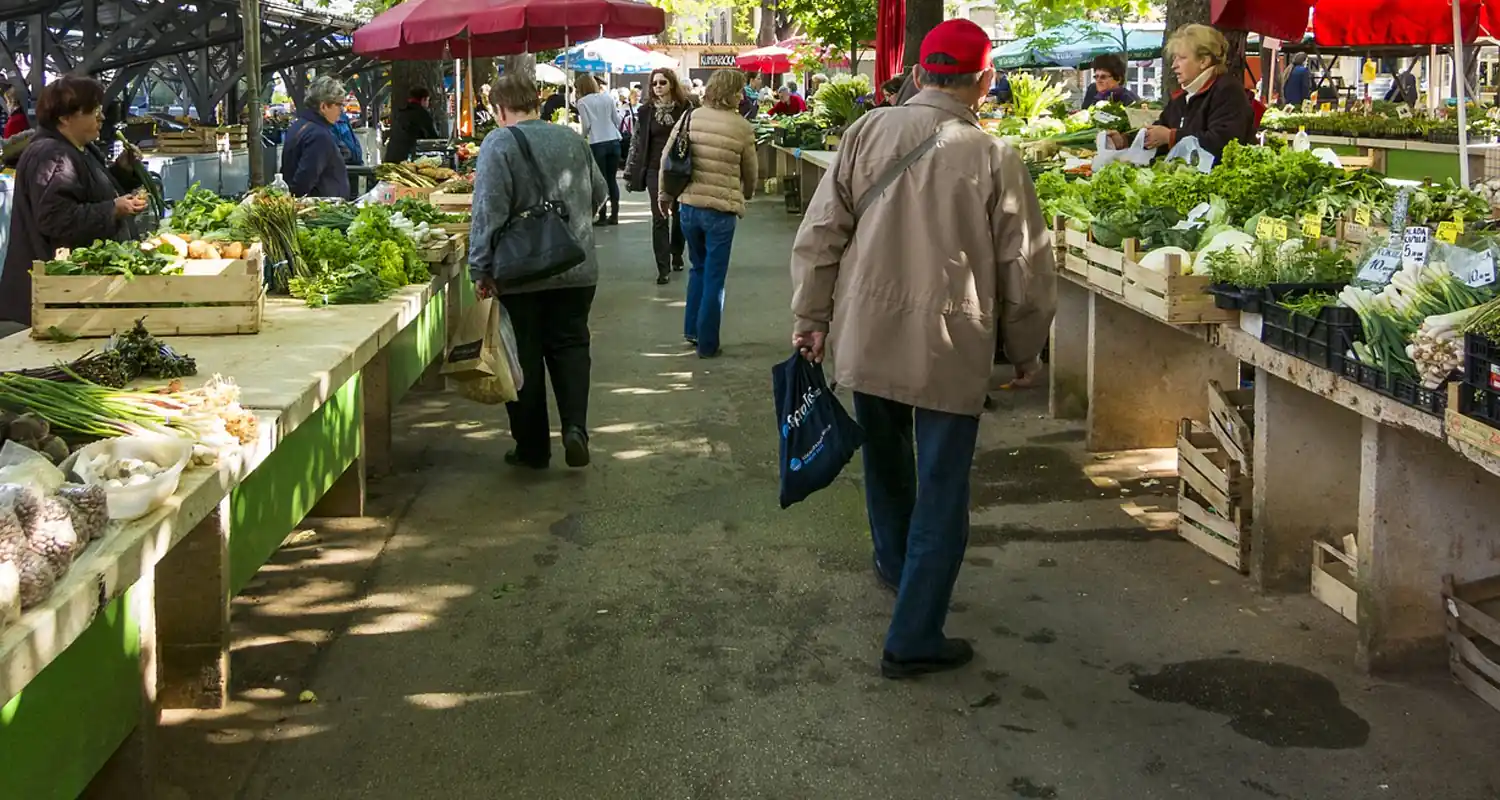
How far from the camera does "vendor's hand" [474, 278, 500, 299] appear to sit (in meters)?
6.72

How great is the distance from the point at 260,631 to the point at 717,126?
17.5 ft

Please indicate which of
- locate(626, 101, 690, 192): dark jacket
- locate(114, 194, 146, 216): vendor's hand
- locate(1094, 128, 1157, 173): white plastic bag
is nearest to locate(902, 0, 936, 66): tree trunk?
locate(626, 101, 690, 192): dark jacket

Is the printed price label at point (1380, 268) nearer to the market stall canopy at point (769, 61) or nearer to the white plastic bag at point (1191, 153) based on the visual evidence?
the white plastic bag at point (1191, 153)

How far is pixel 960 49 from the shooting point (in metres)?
4.46

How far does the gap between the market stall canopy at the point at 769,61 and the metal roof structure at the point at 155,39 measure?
10.7 metres

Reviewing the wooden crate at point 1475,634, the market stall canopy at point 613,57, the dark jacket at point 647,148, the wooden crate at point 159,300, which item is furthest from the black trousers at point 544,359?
the market stall canopy at point 613,57

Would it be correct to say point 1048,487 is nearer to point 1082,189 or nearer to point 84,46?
point 1082,189

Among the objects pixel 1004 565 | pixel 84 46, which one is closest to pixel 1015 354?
pixel 1004 565

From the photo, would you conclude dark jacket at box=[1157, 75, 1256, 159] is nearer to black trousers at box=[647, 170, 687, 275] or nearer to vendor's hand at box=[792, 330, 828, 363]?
vendor's hand at box=[792, 330, 828, 363]

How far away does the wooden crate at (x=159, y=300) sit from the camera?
544 cm

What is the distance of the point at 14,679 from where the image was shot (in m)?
2.70

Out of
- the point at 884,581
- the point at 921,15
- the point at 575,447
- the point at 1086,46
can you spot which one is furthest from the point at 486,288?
the point at 1086,46

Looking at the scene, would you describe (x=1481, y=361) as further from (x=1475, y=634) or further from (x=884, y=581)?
(x=884, y=581)

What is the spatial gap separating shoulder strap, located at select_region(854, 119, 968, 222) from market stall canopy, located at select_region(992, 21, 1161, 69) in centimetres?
2127
